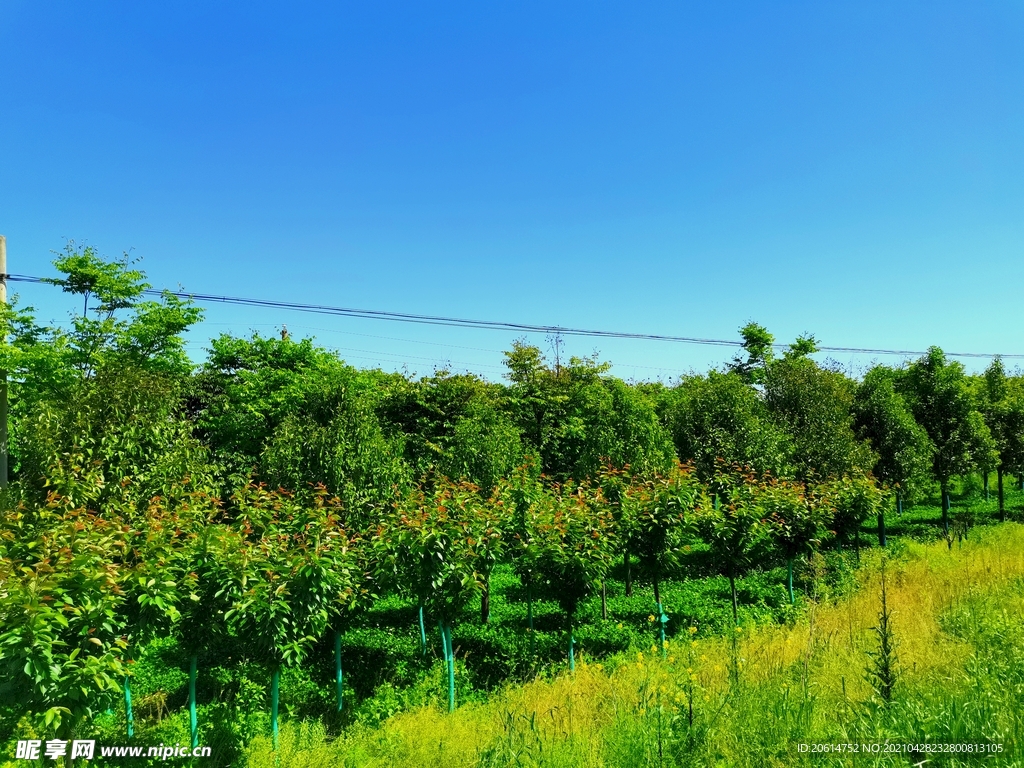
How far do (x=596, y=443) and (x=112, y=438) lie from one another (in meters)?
9.07

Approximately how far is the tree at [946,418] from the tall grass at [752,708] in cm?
1096

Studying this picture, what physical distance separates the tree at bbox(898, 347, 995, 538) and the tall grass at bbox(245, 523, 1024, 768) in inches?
431

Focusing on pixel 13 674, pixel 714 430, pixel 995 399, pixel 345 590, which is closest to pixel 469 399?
pixel 714 430

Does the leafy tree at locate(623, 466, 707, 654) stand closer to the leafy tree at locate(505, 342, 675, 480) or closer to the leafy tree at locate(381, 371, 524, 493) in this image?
the leafy tree at locate(381, 371, 524, 493)

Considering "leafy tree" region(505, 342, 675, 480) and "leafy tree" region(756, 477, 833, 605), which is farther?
"leafy tree" region(505, 342, 675, 480)

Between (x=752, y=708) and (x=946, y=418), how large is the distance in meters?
17.5

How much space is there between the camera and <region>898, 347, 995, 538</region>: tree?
56.3ft

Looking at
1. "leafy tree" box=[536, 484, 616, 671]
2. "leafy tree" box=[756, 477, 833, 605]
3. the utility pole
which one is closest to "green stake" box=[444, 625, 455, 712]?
"leafy tree" box=[536, 484, 616, 671]

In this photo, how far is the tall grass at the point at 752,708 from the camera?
402 cm

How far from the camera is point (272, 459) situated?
926 centimetres

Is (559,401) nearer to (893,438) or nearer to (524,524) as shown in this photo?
(524,524)

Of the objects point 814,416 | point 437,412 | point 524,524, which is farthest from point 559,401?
point 524,524

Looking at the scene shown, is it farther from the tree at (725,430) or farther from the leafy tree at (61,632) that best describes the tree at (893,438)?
the leafy tree at (61,632)

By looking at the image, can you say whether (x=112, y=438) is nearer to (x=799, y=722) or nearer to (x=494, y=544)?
(x=494, y=544)
